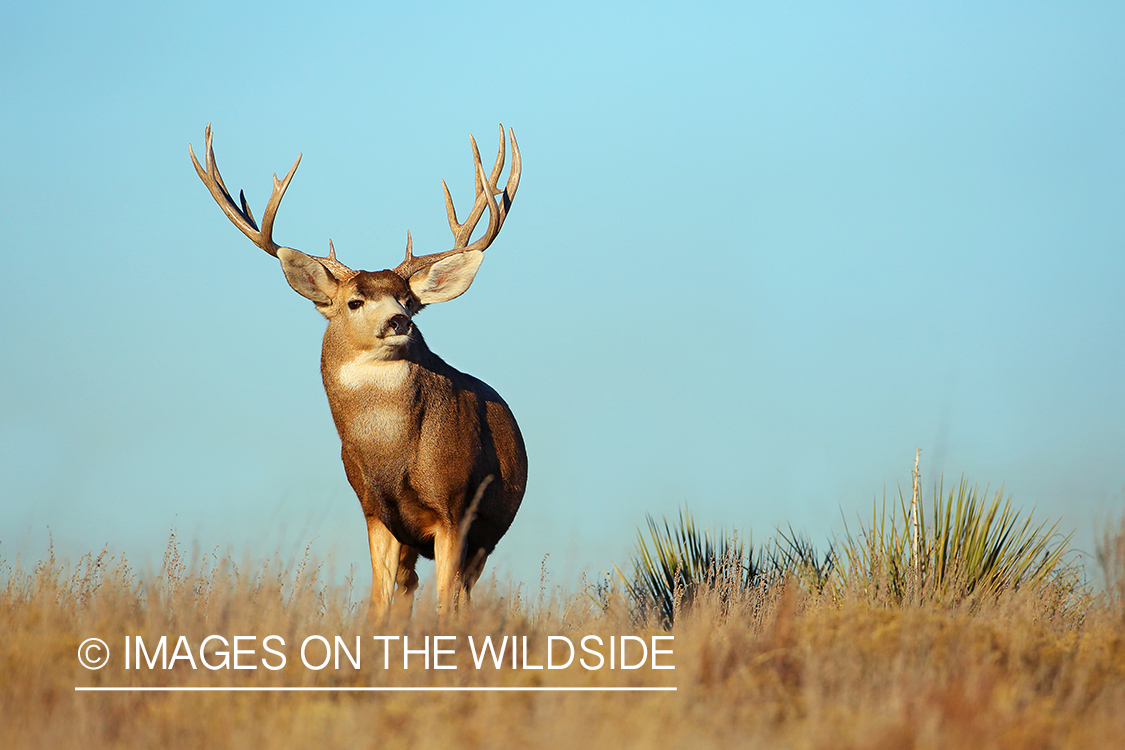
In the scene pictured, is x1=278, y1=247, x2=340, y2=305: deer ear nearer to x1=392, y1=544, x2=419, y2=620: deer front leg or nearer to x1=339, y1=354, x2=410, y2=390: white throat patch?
x1=339, y1=354, x2=410, y2=390: white throat patch

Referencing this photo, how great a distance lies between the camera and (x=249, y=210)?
8930 millimetres

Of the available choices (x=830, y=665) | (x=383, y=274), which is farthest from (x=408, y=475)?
(x=830, y=665)

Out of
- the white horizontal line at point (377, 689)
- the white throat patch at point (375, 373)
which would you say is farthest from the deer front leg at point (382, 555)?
the white horizontal line at point (377, 689)

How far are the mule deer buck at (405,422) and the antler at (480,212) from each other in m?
0.02

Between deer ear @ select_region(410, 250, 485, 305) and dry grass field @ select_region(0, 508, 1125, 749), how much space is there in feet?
7.96

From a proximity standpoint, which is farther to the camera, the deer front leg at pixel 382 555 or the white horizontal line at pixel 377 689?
the deer front leg at pixel 382 555

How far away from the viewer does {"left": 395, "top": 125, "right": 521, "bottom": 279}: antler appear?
841 cm

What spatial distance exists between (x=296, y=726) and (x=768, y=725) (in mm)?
1760

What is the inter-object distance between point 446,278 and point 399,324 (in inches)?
36.5

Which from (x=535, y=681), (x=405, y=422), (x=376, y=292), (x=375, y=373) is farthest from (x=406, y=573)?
(x=535, y=681)

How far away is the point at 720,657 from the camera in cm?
530

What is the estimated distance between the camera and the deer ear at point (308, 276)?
7918mm

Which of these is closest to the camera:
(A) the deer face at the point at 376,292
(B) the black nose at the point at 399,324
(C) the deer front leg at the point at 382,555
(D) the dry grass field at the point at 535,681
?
(D) the dry grass field at the point at 535,681

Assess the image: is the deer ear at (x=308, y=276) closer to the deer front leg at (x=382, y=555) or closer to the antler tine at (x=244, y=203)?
the antler tine at (x=244, y=203)
